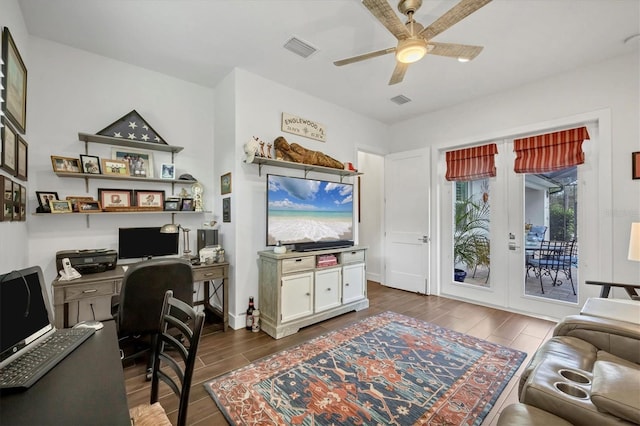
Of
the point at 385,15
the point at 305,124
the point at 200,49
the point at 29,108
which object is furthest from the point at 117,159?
the point at 385,15

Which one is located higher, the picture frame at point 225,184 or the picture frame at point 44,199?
the picture frame at point 225,184

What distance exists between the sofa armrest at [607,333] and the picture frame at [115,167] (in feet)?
13.3

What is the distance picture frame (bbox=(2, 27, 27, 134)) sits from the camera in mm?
1760

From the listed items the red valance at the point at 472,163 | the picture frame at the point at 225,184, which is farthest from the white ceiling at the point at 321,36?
the picture frame at the point at 225,184

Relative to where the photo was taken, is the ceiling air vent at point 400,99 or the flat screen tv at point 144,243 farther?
the ceiling air vent at point 400,99

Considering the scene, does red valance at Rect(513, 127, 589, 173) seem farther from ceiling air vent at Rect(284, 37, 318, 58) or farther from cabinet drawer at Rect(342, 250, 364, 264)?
ceiling air vent at Rect(284, 37, 318, 58)

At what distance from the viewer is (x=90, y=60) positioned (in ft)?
9.37

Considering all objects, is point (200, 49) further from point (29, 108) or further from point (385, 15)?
point (385, 15)

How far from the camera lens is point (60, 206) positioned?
8.36 feet

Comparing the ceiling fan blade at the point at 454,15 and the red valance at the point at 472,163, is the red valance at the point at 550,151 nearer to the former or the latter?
the red valance at the point at 472,163

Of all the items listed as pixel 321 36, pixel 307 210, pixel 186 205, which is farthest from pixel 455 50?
pixel 186 205

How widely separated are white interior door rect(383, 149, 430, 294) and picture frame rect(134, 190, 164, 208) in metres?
3.56

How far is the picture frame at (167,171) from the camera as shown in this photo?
124 inches

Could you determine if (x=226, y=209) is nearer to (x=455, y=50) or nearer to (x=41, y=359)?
(x=41, y=359)
